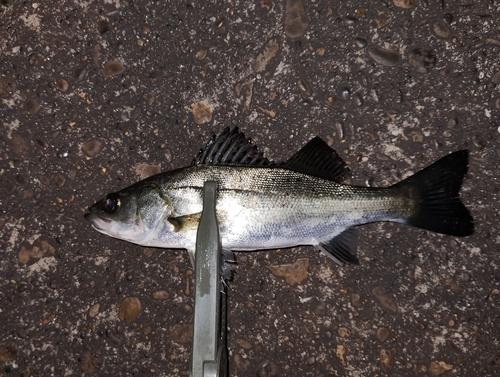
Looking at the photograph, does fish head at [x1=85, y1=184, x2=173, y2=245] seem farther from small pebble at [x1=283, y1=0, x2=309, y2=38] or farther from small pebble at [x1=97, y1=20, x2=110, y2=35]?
small pebble at [x1=283, y1=0, x2=309, y2=38]

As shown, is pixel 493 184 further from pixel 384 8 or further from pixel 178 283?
pixel 178 283

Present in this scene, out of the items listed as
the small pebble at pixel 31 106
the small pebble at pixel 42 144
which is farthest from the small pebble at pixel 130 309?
the small pebble at pixel 31 106

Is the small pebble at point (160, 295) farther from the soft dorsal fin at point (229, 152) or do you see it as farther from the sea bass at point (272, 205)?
the soft dorsal fin at point (229, 152)

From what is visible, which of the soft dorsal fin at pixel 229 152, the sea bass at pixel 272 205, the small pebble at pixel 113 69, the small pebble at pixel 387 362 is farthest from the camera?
the small pebble at pixel 113 69

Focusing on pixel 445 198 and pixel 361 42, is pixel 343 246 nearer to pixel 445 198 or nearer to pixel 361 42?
pixel 445 198

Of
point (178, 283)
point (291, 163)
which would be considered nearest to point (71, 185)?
point (178, 283)

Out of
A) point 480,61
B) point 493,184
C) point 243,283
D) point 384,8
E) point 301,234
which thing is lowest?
point 243,283
